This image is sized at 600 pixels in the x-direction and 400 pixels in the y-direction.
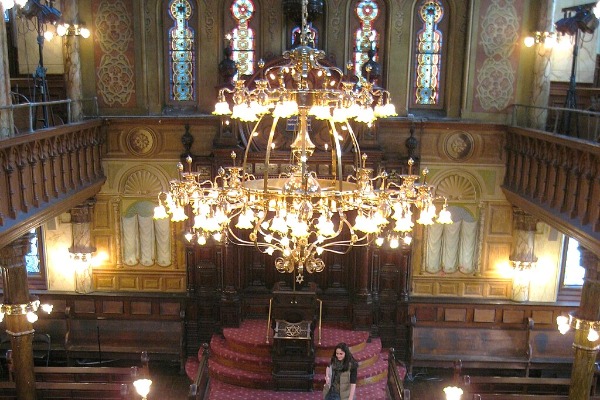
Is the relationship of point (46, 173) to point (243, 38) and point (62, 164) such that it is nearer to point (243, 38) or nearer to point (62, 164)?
point (62, 164)

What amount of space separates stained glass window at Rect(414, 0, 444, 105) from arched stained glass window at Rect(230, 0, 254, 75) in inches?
147

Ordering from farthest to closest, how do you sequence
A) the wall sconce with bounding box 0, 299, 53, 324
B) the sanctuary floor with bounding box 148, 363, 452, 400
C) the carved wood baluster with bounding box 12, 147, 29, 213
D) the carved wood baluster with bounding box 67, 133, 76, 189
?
1. the carved wood baluster with bounding box 67, 133, 76, 189
2. the sanctuary floor with bounding box 148, 363, 452, 400
3. the wall sconce with bounding box 0, 299, 53, 324
4. the carved wood baluster with bounding box 12, 147, 29, 213

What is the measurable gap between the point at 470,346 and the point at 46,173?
955cm

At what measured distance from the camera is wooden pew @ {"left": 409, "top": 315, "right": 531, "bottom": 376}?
12.7 meters

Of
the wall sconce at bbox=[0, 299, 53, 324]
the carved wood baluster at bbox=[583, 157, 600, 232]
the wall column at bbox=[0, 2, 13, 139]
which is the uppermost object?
the wall column at bbox=[0, 2, 13, 139]

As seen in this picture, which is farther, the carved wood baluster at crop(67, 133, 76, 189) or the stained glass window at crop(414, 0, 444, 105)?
the stained glass window at crop(414, 0, 444, 105)

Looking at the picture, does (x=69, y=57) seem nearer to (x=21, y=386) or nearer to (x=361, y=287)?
(x=21, y=386)

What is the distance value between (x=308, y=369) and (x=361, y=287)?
8.03 ft

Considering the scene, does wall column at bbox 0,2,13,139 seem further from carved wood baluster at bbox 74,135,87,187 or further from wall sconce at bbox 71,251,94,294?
wall sconce at bbox 71,251,94,294

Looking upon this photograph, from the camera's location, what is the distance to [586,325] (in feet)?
32.9

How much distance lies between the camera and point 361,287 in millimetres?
13023

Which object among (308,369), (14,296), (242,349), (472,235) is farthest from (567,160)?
(14,296)

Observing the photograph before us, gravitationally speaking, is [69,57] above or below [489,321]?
above

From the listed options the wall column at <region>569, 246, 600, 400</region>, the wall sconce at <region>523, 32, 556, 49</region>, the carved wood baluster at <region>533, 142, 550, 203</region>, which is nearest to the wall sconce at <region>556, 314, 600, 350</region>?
the wall column at <region>569, 246, 600, 400</region>
